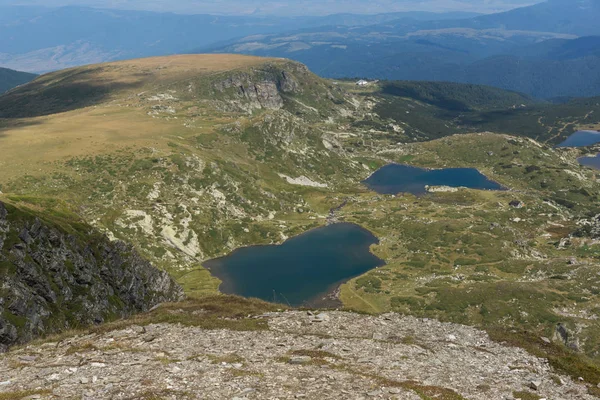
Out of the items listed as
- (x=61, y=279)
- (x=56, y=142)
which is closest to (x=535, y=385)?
(x=61, y=279)

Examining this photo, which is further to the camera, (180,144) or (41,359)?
(180,144)

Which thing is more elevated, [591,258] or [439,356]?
[439,356]

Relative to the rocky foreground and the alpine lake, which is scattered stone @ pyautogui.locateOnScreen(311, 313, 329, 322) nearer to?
the rocky foreground

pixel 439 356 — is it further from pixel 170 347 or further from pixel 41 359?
pixel 41 359

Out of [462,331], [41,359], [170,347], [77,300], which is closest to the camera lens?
[41,359]

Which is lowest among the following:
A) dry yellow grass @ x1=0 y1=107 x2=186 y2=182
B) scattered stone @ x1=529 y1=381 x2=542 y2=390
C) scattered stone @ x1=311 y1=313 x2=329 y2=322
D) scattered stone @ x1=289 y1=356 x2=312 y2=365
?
scattered stone @ x1=311 y1=313 x2=329 y2=322

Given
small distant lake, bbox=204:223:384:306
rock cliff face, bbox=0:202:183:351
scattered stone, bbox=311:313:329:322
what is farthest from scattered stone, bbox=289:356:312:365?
small distant lake, bbox=204:223:384:306

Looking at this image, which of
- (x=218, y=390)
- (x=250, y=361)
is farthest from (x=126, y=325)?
(x=218, y=390)
